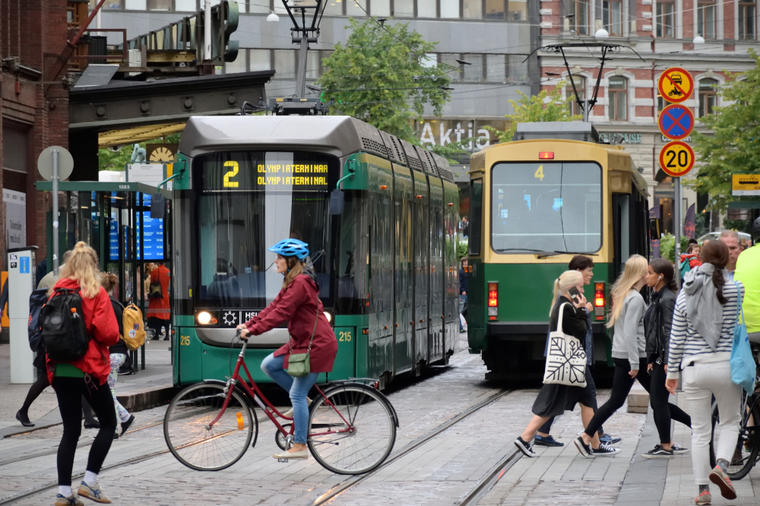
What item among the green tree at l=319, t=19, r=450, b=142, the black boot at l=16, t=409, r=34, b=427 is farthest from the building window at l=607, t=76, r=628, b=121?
the black boot at l=16, t=409, r=34, b=427

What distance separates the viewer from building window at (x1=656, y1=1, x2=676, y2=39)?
66.1 m

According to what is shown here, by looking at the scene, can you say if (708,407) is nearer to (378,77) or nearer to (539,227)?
(539,227)

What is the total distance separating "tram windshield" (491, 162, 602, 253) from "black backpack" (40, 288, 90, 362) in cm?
1032

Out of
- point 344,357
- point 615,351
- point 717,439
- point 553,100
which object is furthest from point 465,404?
point 553,100

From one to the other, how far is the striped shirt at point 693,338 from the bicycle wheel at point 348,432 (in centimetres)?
228

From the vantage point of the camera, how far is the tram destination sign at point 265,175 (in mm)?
15562

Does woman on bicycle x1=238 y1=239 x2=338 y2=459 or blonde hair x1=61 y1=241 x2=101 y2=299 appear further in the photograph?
woman on bicycle x1=238 y1=239 x2=338 y2=459

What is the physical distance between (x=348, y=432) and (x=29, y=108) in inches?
717

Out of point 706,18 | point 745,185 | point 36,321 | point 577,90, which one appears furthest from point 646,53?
point 36,321

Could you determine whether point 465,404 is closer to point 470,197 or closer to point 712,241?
point 470,197

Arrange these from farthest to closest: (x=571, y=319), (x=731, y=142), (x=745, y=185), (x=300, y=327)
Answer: (x=731, y=142) < (x=745, y=185) < (x=571, y=319) < (x=300, y=327)

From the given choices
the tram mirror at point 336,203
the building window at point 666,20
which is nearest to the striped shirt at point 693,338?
the tram mirror at point 336,203

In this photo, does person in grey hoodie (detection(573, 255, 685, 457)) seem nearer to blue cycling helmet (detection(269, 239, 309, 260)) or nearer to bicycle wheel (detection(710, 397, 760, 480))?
bicycle wheel (detection(710, 397, 760, 480))

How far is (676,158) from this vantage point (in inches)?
650
